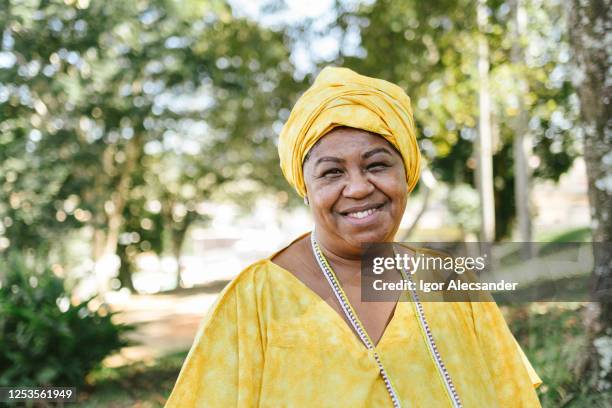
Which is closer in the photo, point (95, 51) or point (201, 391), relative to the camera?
point (201, 391)

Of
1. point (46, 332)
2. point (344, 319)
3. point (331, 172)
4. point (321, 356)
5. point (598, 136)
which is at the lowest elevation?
point (321, 356)

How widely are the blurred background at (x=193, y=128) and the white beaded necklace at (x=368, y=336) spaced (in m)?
2.42

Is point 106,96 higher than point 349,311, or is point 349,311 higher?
point 106,96

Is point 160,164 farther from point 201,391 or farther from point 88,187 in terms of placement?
point 201,391

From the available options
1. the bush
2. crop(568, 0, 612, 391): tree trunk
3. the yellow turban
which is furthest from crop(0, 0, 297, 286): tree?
the yellow turban

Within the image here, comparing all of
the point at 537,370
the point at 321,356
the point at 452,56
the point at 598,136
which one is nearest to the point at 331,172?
the point at 321,356

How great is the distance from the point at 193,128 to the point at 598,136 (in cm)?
1667

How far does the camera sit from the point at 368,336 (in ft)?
5.84

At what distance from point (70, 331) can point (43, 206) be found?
9.23 m

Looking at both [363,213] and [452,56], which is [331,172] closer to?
[363,213]

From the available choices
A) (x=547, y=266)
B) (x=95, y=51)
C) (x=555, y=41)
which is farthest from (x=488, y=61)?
(x=95, y=51)

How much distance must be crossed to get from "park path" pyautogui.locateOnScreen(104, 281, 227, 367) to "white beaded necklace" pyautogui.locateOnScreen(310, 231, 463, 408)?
5765 mm

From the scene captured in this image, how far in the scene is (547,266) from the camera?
598cm

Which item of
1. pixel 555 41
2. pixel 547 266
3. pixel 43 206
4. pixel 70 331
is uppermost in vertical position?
pixel 555 41
